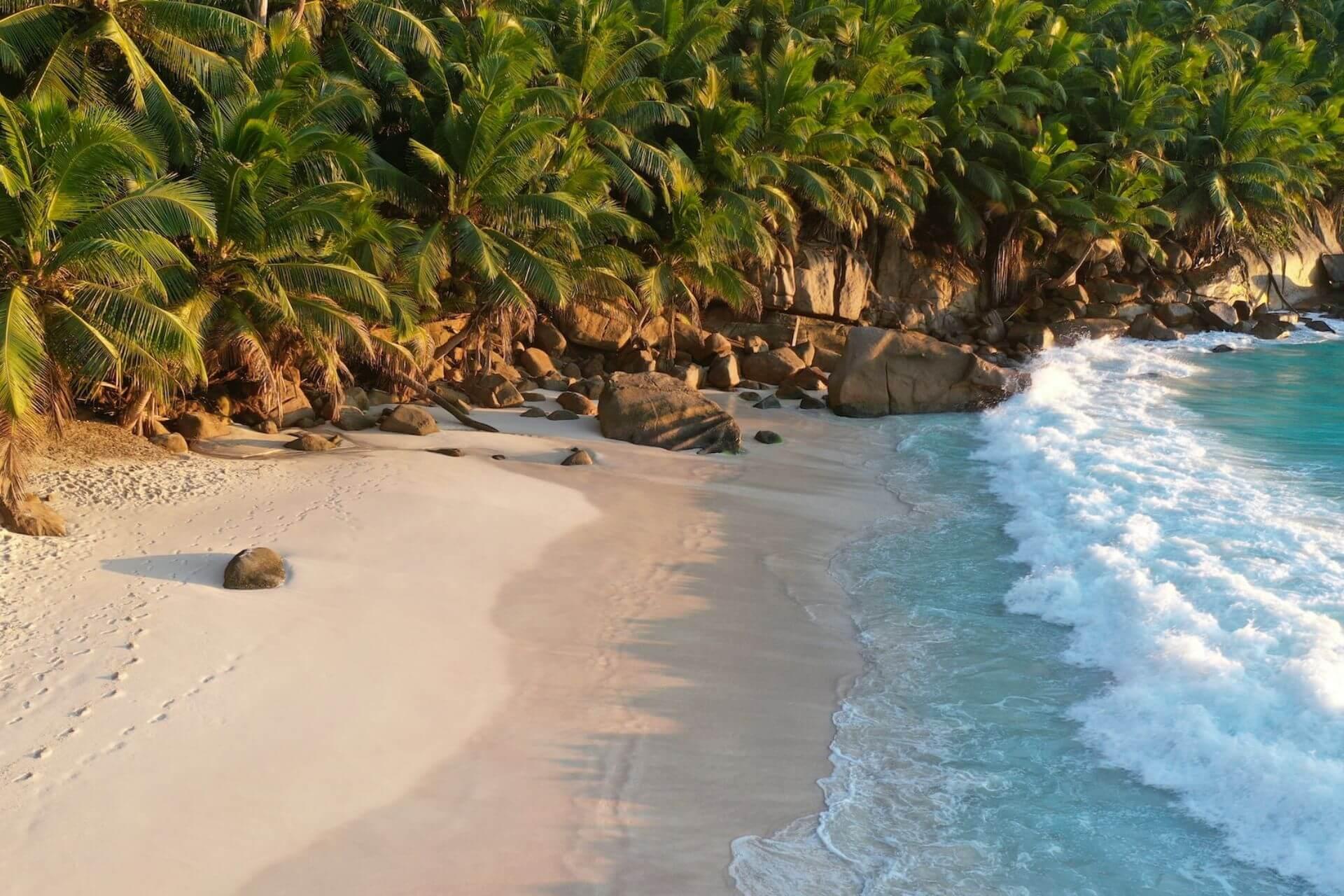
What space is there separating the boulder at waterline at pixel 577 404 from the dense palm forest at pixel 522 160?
5.76ft

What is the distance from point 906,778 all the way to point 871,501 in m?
7.89

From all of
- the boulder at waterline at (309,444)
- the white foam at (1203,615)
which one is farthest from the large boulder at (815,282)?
the boulder at waterline at (309,444)

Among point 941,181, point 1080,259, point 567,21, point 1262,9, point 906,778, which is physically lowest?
point 906,778

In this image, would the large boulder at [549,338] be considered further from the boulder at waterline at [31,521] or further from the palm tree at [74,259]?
the boulder at waterline at [31,521]

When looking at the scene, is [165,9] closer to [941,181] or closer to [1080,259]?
[941,181]

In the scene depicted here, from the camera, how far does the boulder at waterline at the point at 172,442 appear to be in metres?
14.4

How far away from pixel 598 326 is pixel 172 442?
12464 millimetres

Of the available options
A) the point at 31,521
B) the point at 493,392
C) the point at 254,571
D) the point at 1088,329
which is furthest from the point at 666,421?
the point at 1088,329

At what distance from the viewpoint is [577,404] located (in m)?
19.9

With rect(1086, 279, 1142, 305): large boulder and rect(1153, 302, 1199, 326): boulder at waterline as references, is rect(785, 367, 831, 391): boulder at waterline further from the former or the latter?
rect(1153, 302, 1199, 326): boulder at waterline

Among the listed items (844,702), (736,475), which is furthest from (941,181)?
(844,702)

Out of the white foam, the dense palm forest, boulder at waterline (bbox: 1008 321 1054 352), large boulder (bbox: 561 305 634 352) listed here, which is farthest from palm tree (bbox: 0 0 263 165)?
boulder at waterline (bbox: 1008 321 1054 352)

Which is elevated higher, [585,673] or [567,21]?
[567,21]

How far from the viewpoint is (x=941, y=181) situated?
34.1m
